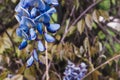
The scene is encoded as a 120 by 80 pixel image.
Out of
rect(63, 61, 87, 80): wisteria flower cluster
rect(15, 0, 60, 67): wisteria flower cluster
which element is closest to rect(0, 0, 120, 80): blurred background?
rect(63, 61, 87, 80): wisteria flower cluster

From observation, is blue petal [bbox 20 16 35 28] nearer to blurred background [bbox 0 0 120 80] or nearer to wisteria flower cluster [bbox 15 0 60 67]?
wisteria flower cluster [bbox 15 0 60 67]

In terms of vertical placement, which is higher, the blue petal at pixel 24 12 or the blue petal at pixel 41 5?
the blue petal at pixel 41 5

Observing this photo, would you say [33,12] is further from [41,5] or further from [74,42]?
[74,42]

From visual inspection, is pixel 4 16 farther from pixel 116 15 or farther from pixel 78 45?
pixel 116 15

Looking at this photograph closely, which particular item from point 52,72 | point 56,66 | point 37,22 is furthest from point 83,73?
point 37,22

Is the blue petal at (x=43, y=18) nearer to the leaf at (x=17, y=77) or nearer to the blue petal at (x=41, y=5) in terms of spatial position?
the blue petal at (x=41, y=5)

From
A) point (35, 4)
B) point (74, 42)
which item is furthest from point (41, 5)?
point (74, 42)

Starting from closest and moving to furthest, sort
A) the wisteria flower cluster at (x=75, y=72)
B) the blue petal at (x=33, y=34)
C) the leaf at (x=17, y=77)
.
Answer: the blue petal at (x=33, y=34) < the leaf at (x=17, y=77) < the wisteria flower cluster at (x=75, y=72)

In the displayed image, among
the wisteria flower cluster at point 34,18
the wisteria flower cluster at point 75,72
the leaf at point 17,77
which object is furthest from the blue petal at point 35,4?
the wisteria flower cluster at point 75,72
